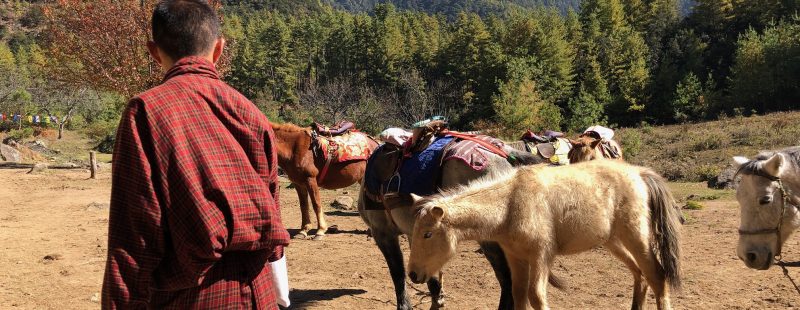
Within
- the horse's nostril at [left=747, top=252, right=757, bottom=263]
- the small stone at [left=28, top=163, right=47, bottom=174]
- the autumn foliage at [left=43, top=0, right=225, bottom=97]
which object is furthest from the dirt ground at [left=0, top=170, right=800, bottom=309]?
the small stone at [left=28, top=163, right=47, bottom=174]

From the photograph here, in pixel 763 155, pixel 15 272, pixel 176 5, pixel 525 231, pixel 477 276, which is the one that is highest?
pixel 176 5

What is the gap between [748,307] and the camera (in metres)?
5.04

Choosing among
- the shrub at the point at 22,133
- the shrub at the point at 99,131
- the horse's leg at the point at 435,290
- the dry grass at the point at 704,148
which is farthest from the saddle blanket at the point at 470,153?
the shrub at the point at 22,133

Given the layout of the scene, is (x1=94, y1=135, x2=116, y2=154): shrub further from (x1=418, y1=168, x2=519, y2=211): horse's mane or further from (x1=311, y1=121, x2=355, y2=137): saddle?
(x1=418, y1=168, x2=519, y2=211): horse's mane

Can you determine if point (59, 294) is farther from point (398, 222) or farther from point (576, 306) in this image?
point (576, 306)

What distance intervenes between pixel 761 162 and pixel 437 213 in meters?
2.15

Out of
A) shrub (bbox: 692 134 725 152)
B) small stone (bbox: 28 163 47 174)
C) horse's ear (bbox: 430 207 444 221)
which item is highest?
horse's ear (bbox: 430 207 444 221)

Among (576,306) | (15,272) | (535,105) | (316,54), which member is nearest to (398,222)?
(576,306)

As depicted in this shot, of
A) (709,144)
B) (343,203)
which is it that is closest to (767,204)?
(343,203)

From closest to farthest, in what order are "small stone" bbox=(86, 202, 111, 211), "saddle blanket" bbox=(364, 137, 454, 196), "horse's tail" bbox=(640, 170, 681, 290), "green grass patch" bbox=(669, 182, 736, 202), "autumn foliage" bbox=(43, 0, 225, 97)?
"horse's tail" bbox=(640, 170, 681, 290) < "saddle blanket" bbox=(364, 137, 454, 196) < "small stone" bbox=(86, 202, 111, 211) < "green grass patch" bbox=(669, 182, 736, 202) < "autumn foliage" bbox=(43, 0, 225, 97)

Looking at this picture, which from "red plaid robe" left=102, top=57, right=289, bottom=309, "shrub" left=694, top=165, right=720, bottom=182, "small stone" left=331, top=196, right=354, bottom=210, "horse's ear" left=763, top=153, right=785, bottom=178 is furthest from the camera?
"shrub" left=694, top=165, right=720, bottom=182

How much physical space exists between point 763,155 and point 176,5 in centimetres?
378

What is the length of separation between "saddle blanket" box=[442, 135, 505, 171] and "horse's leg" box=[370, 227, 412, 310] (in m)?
1.08

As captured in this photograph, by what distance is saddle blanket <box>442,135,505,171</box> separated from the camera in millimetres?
4496
